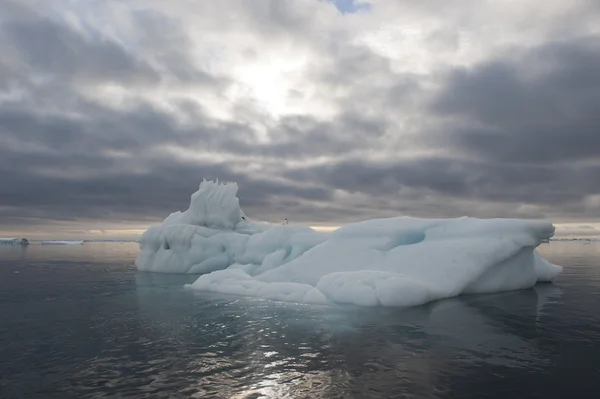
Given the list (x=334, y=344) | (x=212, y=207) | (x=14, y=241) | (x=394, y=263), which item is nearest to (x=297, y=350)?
(x=334, y=344)

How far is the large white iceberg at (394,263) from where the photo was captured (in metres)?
17.6

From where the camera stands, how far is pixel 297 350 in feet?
34.7

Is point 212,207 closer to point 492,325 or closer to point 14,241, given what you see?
point 492,325

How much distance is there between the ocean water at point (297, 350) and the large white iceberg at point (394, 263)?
3.54 ft

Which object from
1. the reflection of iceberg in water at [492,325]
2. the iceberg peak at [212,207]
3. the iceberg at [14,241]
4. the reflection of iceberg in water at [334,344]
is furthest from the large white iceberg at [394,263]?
the iceberg at [14,241]

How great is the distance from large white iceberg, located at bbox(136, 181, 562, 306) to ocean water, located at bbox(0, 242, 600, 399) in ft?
3.54

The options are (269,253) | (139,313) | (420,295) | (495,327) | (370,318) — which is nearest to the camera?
(495,327)

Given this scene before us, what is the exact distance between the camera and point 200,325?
44.5 feet

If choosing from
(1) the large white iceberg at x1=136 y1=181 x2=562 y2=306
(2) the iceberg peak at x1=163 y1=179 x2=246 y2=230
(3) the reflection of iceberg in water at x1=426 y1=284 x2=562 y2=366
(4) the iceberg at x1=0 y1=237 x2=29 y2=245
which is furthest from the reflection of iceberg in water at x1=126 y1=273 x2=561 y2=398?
(4) the iceberg at x1=0 y1=237 x2=29 y2=245

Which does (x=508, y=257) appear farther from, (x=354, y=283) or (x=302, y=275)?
(x=302, y=275)

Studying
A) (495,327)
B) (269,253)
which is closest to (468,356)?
(495,327)

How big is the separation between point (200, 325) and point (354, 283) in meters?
6.83

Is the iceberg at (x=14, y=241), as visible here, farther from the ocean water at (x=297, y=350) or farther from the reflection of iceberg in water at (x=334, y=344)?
the reflection of iceberg in water at (x=334, y=344)

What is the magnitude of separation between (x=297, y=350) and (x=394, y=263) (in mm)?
10396
